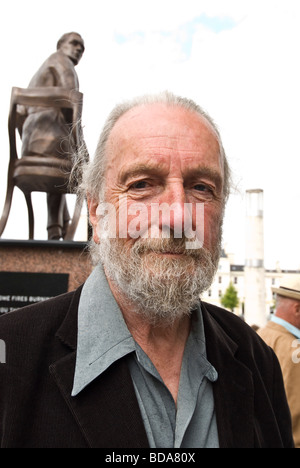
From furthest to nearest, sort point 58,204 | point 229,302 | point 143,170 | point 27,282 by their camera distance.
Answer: point 229,302 < point 58,204 < point 27,282 < point 143,170

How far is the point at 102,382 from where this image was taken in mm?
1131

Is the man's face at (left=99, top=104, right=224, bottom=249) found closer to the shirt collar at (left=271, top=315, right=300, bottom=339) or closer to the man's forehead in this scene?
the man's forehead

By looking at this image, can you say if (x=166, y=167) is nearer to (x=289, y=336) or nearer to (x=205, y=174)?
(x=205, y=174)

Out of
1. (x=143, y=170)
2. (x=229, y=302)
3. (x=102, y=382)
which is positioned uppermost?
(x=143, y=170)

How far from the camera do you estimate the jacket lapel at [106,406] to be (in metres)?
1.05

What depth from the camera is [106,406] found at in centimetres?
109

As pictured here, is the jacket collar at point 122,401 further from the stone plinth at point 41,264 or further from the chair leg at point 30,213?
the chair leg at point 30,213

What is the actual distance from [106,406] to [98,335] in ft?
0.66

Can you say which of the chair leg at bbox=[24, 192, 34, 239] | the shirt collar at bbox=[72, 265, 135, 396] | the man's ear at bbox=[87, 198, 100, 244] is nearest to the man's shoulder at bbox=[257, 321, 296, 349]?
the man's ear at bbox=[87, 198, 100, 244]

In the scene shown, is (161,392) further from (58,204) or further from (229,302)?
(229,302)

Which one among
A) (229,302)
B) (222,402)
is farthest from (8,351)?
(229,302)

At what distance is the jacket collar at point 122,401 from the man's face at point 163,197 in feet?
0.72

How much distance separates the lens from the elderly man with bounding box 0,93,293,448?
1098 millimetres

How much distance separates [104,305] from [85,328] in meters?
0.11
